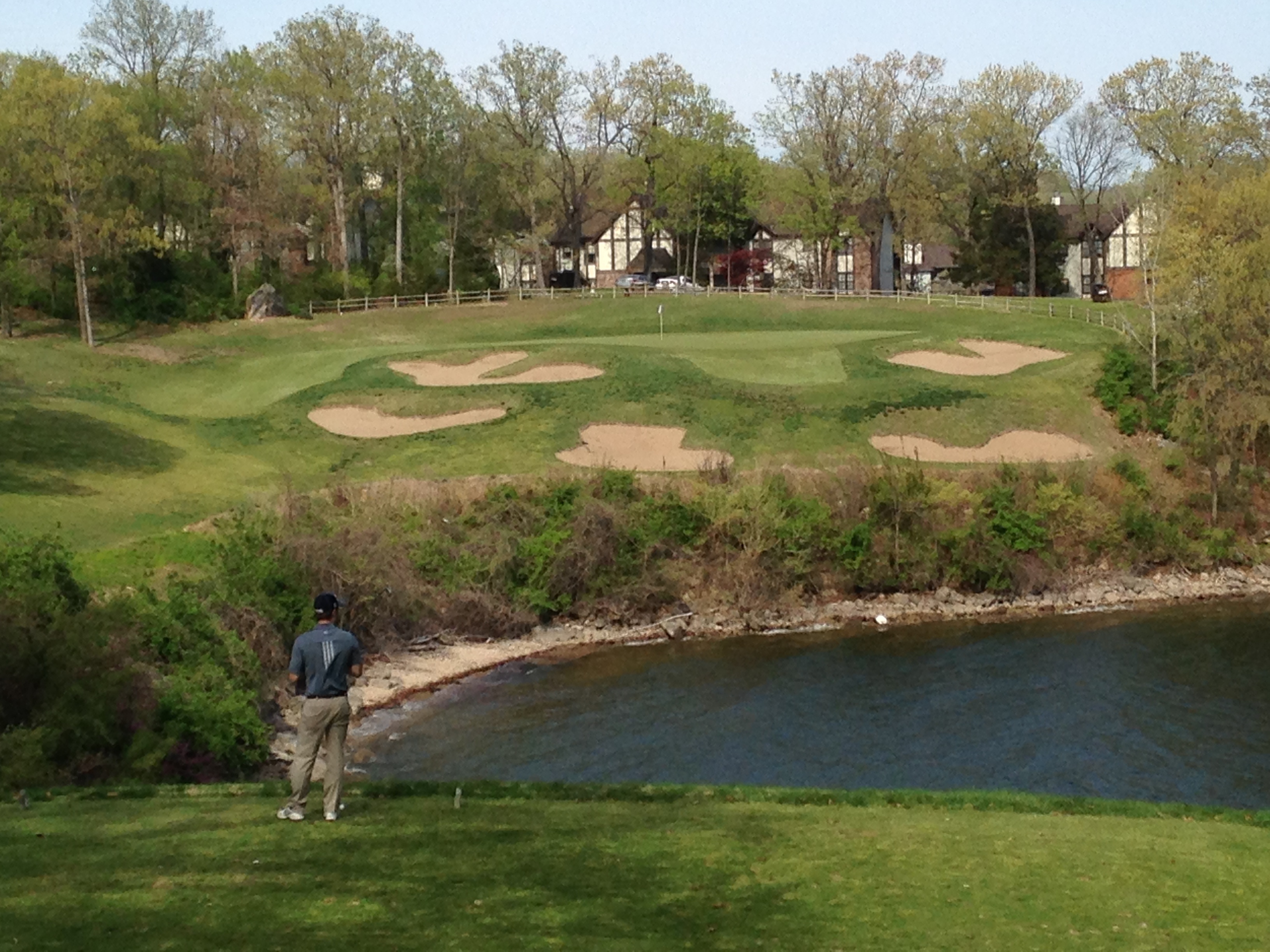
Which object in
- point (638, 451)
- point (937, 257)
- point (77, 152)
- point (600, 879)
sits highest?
point (77, 152)

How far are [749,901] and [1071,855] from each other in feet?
12.5

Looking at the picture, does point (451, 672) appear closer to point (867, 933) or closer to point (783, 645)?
point (783, 645)

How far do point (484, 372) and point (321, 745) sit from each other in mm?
45354

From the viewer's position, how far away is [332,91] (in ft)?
266

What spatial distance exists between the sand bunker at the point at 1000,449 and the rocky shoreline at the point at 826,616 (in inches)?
261

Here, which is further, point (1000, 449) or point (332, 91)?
point (332, 91)

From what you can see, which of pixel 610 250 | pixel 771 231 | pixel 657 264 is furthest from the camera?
pixel 610 250

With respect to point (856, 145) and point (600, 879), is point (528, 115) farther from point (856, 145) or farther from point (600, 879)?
point (600, 879)

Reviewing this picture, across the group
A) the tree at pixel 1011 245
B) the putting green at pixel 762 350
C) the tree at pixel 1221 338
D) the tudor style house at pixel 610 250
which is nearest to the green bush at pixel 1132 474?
the tree at pixel 1221 338

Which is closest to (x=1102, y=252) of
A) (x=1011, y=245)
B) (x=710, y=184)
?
(x=1011, y=245)

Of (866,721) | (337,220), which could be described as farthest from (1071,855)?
(337,220)

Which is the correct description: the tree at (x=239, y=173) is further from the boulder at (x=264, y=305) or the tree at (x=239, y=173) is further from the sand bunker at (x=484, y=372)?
the sand bunker at (x=484, y=372)

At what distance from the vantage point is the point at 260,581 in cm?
3222

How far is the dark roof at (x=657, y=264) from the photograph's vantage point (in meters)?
107
